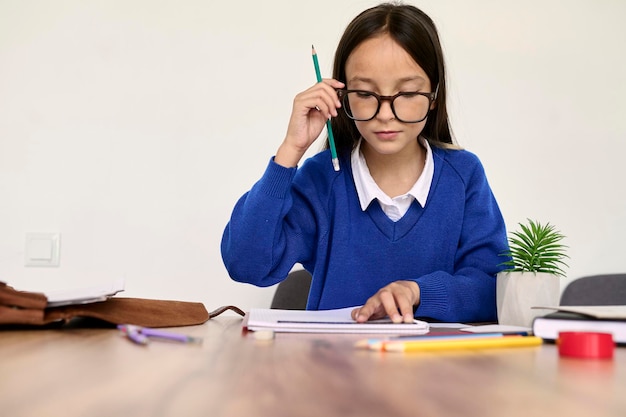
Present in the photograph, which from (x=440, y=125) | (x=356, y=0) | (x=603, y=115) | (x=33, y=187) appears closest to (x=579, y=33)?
(x=603, y=115)

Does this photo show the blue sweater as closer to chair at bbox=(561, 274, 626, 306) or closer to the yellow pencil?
the yellow pencil

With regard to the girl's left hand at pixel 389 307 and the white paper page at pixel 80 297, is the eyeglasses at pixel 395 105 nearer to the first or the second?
the girl's left hand at pixel 389 307

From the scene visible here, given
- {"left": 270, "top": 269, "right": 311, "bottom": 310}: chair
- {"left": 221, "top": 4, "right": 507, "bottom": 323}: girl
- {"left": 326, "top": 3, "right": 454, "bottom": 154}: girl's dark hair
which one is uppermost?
{"left": 326, "top": 3, "right": 454, "bottom": 154}: girl's dark hair

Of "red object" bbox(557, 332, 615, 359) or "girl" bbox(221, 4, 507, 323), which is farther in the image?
"girl" bbox(221, 4, 507, 323)

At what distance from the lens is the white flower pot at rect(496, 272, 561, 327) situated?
101cm

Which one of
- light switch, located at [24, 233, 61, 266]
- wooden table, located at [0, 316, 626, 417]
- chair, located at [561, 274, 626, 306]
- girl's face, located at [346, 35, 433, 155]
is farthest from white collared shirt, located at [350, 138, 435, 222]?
light switch, located at [24, 233, 61, 266]

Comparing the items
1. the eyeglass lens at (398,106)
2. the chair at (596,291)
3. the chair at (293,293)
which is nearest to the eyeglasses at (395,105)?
the eyeglass lens at (398,106)

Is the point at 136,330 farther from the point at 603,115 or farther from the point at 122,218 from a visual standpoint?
the point at 603,115

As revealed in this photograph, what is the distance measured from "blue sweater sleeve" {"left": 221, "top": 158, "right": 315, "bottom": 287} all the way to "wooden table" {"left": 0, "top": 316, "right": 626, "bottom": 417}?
698 mm

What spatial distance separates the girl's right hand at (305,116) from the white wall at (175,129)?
89 centimetres

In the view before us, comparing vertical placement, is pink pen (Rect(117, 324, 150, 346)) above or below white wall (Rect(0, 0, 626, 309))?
below

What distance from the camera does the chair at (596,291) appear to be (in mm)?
2375

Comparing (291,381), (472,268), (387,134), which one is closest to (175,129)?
(387,134)

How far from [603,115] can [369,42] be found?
1.31 m
